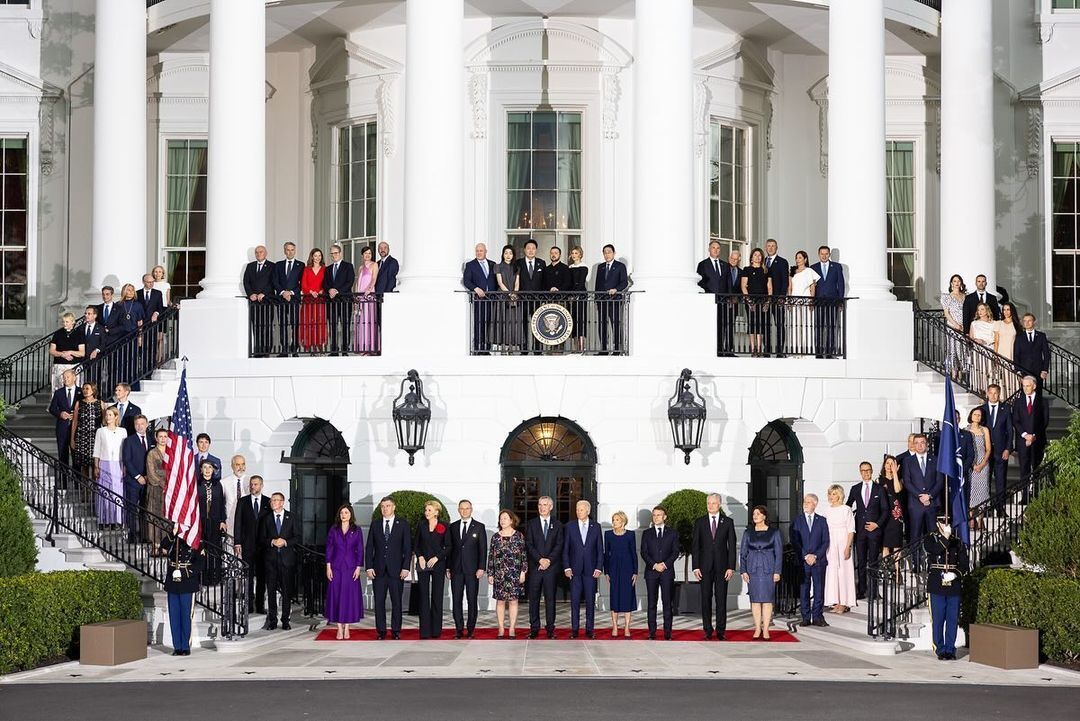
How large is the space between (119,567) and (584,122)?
11.8m

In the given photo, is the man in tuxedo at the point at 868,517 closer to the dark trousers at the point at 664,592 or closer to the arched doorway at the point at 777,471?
the dark trousers at the point at 664,592

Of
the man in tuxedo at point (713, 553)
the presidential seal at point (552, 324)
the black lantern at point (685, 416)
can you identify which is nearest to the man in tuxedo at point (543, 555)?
the man in tuxedo at point (713, 553)

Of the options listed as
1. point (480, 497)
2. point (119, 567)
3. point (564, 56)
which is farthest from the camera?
point (564, 56)

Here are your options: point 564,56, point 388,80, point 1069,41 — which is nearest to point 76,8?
point 388,80

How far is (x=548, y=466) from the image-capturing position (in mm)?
26969

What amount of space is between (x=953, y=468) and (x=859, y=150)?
23.5ft

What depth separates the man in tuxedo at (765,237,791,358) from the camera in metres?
27.4

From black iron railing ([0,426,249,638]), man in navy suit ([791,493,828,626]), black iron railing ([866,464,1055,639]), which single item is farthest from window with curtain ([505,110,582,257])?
black iron railing ([866,464,1055,639])

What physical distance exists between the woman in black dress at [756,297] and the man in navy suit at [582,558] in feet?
16.7

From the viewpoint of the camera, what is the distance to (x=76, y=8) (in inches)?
1341

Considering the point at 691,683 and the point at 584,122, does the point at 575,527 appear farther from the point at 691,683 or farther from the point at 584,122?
the point at 584,122

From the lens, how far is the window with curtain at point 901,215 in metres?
33.2

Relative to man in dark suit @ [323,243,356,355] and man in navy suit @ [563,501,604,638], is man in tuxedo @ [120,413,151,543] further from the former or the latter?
man in navy suit @ [563,501,604,638]

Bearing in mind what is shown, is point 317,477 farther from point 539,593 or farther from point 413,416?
point 539,593
